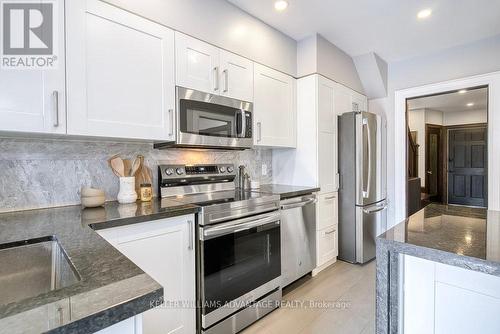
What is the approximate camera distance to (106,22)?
1.49 meters

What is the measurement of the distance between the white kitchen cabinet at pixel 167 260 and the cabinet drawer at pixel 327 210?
5.07ft

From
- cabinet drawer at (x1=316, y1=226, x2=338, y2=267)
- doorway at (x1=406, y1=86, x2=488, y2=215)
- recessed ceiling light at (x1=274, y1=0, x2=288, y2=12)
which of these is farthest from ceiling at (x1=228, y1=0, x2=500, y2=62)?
doorway at (x1=406, y1=86, x2=488, y2=215)

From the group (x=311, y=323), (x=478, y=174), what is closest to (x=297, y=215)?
(x=311, y=323)

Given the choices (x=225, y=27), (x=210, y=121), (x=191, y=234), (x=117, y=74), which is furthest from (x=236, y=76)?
(x=191, y=234)

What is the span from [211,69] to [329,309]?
213 centimetres

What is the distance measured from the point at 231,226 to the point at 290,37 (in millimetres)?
2108

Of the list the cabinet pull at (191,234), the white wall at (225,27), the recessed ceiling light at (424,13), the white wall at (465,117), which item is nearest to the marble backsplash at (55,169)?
the cabinet pull at (191,234)

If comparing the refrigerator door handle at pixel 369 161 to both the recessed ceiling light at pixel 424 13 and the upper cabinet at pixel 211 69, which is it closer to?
the recessed ceiling light at pixel 424 13

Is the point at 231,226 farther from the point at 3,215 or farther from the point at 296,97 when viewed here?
the point at 296,97

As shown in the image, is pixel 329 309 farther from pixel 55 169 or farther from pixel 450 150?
pixel 450 150

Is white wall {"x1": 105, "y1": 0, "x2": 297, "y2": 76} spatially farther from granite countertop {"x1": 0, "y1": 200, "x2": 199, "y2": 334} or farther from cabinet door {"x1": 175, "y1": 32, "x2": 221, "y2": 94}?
granite countertop {"x1": 0, "y1": 200, "x2": 199, "y2": 334}

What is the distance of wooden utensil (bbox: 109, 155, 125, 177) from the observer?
5.85 feet

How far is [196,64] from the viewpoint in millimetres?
1899

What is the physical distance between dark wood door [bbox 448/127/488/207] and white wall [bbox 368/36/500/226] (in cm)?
402
